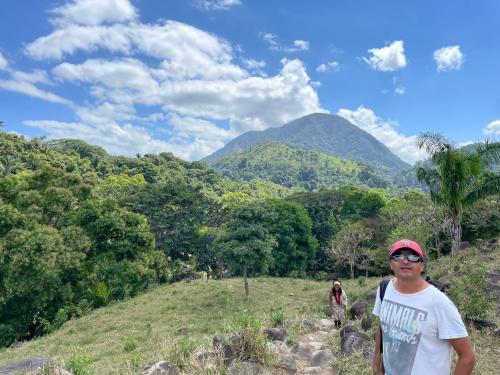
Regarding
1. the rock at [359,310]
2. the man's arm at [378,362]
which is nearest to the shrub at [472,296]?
the rock at [359,310]

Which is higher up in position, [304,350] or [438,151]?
[438,151]

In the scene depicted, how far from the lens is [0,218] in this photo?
1939cm

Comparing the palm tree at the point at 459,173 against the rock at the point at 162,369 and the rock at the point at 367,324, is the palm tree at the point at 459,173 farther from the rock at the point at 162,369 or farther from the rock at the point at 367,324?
the rock at the point at 162,369

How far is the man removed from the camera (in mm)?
2520

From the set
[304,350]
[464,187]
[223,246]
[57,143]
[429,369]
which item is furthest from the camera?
[57,143]

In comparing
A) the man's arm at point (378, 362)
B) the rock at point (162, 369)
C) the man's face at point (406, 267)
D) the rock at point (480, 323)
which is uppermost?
A: the man's face at point (406, 267)

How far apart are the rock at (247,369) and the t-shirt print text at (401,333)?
3167 mm

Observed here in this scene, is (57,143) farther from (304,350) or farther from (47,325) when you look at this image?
(304,350)

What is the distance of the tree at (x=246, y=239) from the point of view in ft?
72.4

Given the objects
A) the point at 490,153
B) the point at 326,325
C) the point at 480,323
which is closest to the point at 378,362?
the point at 480,323

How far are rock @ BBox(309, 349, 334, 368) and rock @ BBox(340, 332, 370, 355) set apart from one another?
301 mm

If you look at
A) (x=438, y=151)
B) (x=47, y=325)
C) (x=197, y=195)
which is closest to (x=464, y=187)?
(x=438, y=151)

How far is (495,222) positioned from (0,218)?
29692 millimetres

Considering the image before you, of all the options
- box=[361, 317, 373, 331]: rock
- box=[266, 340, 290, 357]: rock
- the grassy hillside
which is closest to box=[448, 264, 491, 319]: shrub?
the grassy hillside
